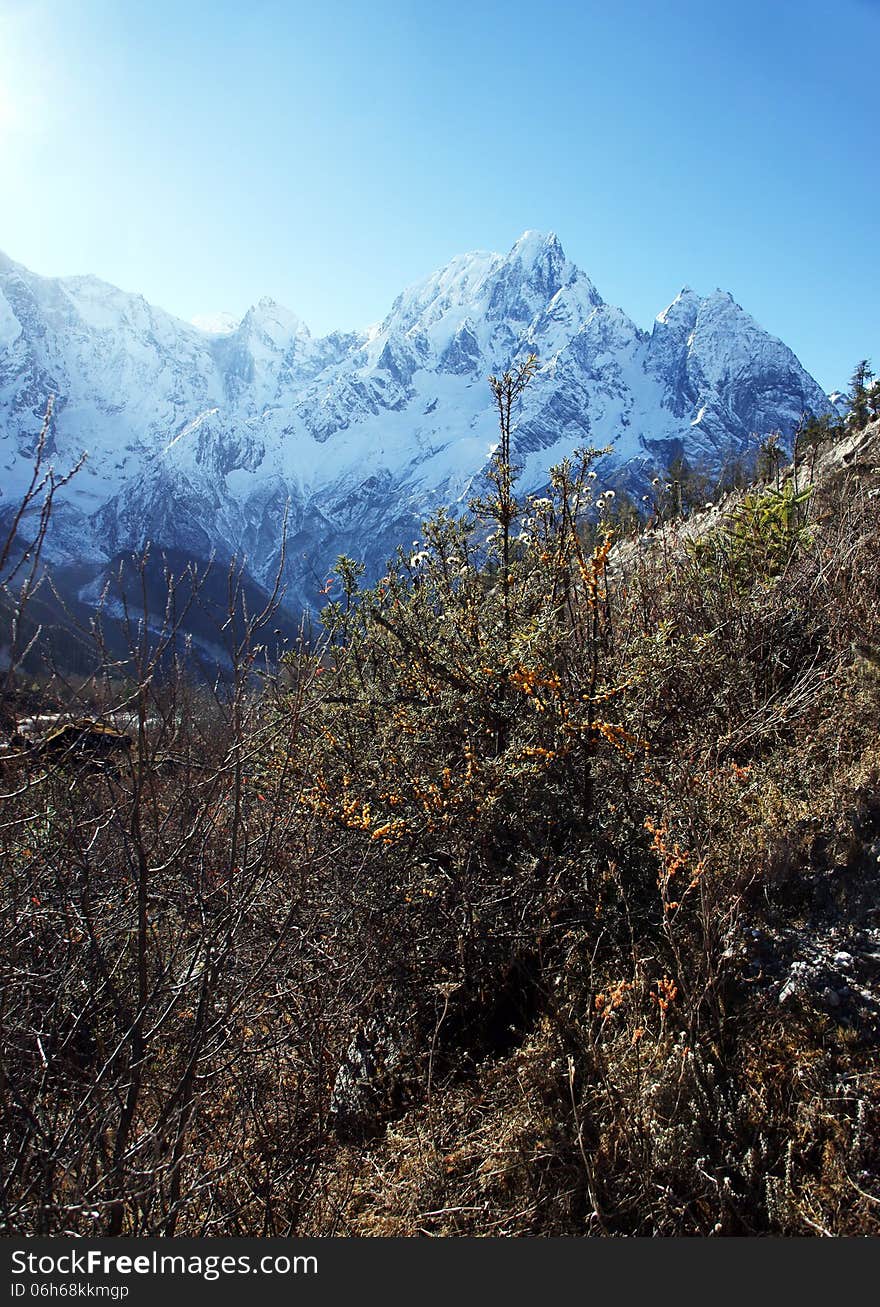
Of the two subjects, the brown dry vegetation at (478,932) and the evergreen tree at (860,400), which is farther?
the evergreen tree at (860,400)

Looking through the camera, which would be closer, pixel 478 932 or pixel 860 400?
pixel 478 932

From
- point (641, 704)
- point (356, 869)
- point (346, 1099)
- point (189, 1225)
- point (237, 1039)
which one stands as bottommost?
point (189, 1225)

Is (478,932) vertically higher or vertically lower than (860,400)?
lower

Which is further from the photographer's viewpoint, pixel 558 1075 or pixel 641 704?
pixel 641 704

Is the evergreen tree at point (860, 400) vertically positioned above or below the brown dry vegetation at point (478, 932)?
above

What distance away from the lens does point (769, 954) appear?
3.00 meters

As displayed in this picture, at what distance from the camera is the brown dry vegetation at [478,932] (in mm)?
2371

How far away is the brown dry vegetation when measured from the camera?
2371 millimetres

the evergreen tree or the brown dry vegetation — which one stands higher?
the evergreen tree

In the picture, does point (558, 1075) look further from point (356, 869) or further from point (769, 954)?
point (356, 869)

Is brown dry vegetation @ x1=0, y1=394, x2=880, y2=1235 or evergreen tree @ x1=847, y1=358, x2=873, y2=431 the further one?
evergreen tree @ x1=847, y1=358, x2=873, y2=431

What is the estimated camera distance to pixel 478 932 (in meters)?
3.61

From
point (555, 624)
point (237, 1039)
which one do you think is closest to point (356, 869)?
point (237, 1039)

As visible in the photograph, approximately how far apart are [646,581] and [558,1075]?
4.09 meters
